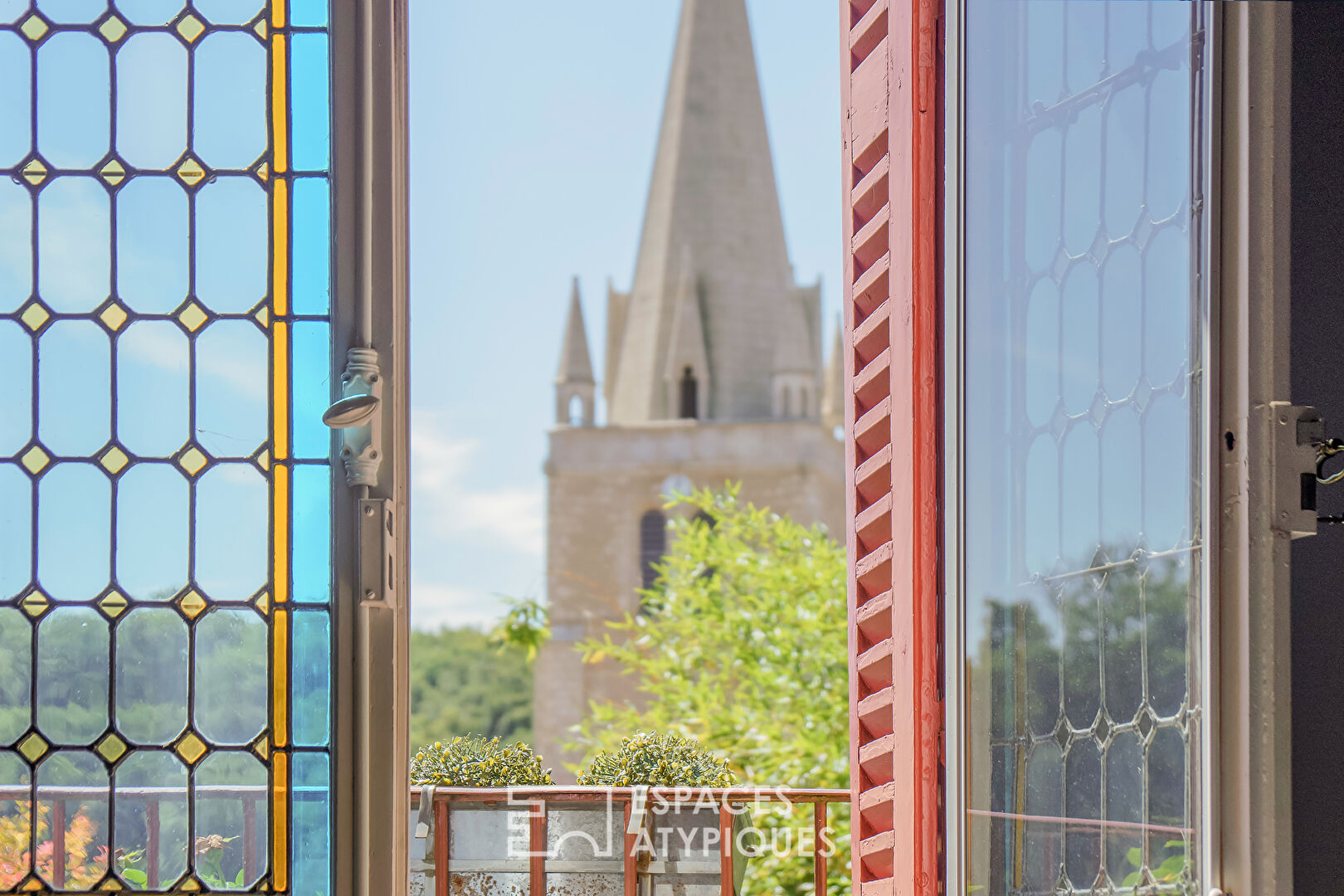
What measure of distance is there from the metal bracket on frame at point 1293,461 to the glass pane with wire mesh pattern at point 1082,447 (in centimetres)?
7

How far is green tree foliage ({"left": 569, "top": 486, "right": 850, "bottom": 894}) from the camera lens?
24.2 ft

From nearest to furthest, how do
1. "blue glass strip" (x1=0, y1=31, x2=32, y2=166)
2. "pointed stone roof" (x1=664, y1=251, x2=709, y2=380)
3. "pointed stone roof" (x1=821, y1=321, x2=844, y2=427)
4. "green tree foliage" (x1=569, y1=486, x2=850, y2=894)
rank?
1. "blue glass strip" (x1=0, y1=31, x2=32, y2=166)
2. "green tree foliage" (x1=569, y1=486, x2=850, y2=894)
3. "pointed stone roof" (x1=664, y1=251, x2=709, y2=380)
4. "pointed stone roof" (x1=821, y1=321, x2=844, y2=427)

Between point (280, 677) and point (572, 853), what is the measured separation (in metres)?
0.83

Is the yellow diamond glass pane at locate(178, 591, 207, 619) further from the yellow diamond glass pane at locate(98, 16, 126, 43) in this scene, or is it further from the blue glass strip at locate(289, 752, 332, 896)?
the yellow diamond glass pane at locate(98, 16, 126, 43)

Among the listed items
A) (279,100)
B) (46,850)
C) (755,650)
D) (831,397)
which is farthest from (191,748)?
(831,397)

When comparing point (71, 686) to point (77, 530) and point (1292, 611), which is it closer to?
point (77, 530)

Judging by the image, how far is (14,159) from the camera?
1797 millimetres

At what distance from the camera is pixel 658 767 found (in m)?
2.64

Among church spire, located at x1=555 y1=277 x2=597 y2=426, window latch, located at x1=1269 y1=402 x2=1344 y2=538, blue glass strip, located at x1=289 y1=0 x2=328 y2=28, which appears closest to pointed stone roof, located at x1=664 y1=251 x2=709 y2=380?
church spire, located at x1=555 y1=277 x2=597 y2=426

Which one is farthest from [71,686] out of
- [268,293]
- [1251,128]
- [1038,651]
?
[1251,128]

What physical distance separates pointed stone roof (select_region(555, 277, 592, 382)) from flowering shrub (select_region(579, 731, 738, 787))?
24475 mm

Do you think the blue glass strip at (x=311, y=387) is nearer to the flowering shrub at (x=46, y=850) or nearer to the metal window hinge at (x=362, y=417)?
A: the metal window hinge at (x=362, y=417)

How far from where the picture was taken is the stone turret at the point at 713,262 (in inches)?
1046

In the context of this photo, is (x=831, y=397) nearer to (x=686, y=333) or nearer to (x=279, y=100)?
(x=686, y=333)
